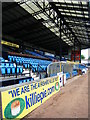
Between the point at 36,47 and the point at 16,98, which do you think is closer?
A: the point at 16,98

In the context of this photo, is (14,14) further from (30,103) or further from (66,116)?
(66,116)

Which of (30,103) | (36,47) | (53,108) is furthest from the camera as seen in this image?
(36,47)

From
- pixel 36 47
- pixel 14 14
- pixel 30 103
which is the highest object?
pixel 14 14

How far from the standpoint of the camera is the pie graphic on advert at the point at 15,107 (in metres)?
4.31

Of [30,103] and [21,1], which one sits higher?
[21,1]

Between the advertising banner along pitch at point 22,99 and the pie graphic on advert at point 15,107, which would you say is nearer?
the advertising banner along pitch at point 22,99

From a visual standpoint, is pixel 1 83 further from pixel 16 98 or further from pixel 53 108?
pixel 53 108

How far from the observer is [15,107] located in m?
4.45

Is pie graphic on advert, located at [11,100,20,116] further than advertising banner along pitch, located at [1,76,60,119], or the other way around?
pie graphic on advert, located at [11,100,20,116]

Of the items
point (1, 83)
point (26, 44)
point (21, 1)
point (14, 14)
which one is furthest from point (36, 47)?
point (1, 83)

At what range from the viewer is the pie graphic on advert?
431 centimetres

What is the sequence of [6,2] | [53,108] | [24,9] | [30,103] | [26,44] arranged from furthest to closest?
[26,44]
[24,9]
[6,2]
[53,108]
[30,103]

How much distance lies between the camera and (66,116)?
490 centimetres

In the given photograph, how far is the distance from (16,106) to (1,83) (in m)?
2.58
